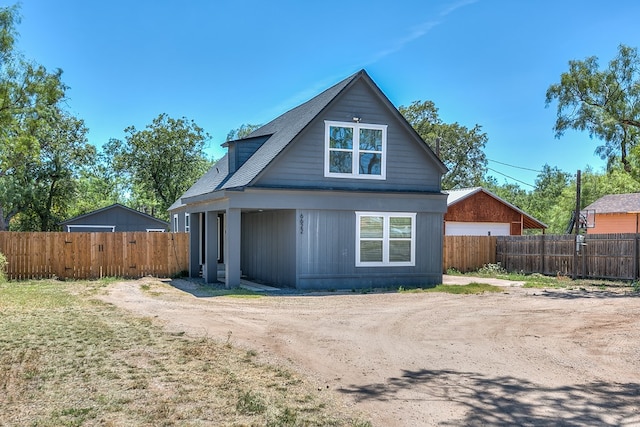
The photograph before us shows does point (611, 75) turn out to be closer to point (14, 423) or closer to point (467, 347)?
point (467, 347)

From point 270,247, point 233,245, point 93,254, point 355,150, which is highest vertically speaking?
point 355,150

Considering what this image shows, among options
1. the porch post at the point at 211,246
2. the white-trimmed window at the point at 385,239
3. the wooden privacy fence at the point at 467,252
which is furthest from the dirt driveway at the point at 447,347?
the wooden privacy fence at the point at 467,252

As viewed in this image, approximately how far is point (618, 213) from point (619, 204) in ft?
2.47

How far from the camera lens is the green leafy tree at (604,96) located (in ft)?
64.4

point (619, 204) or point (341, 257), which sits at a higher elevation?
point (619, 204)

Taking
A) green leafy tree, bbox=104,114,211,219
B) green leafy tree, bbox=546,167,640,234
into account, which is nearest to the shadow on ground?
green leafy tree, bbox=104,114,211,219

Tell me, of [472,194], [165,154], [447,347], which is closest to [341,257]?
[447,347]

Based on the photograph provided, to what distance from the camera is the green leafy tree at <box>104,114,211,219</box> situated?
3869 cm

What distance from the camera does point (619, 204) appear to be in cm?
3447

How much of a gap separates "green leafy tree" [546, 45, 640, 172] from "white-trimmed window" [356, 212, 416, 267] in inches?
350

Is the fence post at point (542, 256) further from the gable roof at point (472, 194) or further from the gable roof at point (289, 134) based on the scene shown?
the gable roof at point (289, 134)

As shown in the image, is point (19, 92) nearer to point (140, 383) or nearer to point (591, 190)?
point (140, 383)

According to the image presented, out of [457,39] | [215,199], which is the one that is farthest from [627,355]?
[457,39]

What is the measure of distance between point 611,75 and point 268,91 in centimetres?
2812
